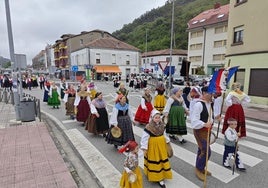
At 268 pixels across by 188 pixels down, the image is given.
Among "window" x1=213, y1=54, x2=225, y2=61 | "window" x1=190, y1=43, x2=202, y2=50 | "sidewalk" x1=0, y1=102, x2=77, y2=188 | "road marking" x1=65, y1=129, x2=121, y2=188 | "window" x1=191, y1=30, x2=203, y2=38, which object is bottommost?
"road marking" x1=65, y1=129, x2=121, y2=188

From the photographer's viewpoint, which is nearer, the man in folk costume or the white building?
the man in folk costume

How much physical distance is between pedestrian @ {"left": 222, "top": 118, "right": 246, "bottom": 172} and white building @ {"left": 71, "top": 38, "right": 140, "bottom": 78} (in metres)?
40.6

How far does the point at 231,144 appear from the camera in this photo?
15.0ft

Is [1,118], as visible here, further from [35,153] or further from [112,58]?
[112,58]

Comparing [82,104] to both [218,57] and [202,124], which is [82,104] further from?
[218,57]

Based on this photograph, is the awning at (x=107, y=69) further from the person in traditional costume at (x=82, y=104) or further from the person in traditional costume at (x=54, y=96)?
the person in traditional costume at (x=82, y=104)

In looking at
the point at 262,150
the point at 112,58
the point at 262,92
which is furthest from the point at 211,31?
the point at 262,150

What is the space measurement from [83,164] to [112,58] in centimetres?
4220

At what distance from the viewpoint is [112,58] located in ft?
151

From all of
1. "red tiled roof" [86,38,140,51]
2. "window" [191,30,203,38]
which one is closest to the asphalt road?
"window" [191,30,203,38]

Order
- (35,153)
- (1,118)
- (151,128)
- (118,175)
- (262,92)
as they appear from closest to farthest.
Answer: (151,128) → (118,175) → (35,153) → (1,118) → (262,92)

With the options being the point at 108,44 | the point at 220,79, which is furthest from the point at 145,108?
the point at 108,44

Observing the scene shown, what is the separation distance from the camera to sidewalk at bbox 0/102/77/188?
13.5 feet

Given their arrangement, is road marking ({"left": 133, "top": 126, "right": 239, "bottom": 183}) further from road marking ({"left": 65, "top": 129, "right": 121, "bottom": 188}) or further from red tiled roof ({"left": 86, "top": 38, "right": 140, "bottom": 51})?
red tiled roof ({"left": 86, "top": 38, "right": 140, "bottom": 51})
